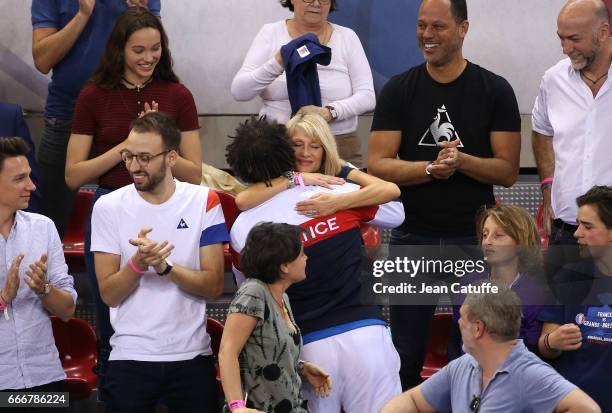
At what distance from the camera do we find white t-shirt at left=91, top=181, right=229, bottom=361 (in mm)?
4496

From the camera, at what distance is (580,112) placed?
16.5 ft

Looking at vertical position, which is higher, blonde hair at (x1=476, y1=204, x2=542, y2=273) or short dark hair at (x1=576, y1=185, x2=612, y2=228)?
short dark hair at (x1=576, y1=185, x2=612, y2=228)

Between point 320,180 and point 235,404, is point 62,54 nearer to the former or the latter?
point 320,180

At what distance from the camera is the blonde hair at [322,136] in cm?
468

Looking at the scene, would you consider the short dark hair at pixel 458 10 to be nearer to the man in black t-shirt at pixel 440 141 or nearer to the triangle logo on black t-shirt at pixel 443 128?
the man in black t-shirt at pixel 440 141

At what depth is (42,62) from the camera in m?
5.89

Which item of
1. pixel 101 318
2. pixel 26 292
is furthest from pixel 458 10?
pixel 26 292

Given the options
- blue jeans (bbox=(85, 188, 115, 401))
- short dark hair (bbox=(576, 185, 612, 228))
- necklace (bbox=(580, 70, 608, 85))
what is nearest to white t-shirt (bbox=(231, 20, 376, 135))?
blue jeans (bbox=(85, 188, 115, 401))

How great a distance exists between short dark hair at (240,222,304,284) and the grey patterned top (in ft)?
0.27

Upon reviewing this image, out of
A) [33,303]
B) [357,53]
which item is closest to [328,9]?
[357,53]

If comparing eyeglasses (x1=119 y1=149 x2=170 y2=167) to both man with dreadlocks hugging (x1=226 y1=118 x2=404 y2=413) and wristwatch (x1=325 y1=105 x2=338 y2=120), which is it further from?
wristwatch (x1=325 y1=105 x2=338 y2=120)

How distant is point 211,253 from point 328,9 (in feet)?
6.43

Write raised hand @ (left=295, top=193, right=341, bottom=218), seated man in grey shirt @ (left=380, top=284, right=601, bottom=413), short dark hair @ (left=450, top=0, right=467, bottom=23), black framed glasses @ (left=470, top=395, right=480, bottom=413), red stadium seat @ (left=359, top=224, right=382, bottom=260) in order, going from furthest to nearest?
red stadium seat @ (left=359, top=224, right=382, bottom=260), short dark hair @ (left=450, top=0, right=467, bottom=23), raised hand @ (left=295, top=193, right=341, bottom=218), black framed glasses @ (left=470, top=395, right=480, bottom=413), seated man in grey shirt @ (left=380, top=284, right=601, bottom=413)

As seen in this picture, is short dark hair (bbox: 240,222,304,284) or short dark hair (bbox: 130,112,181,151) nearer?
short dark hair (bbox: 240,222,304,284)
